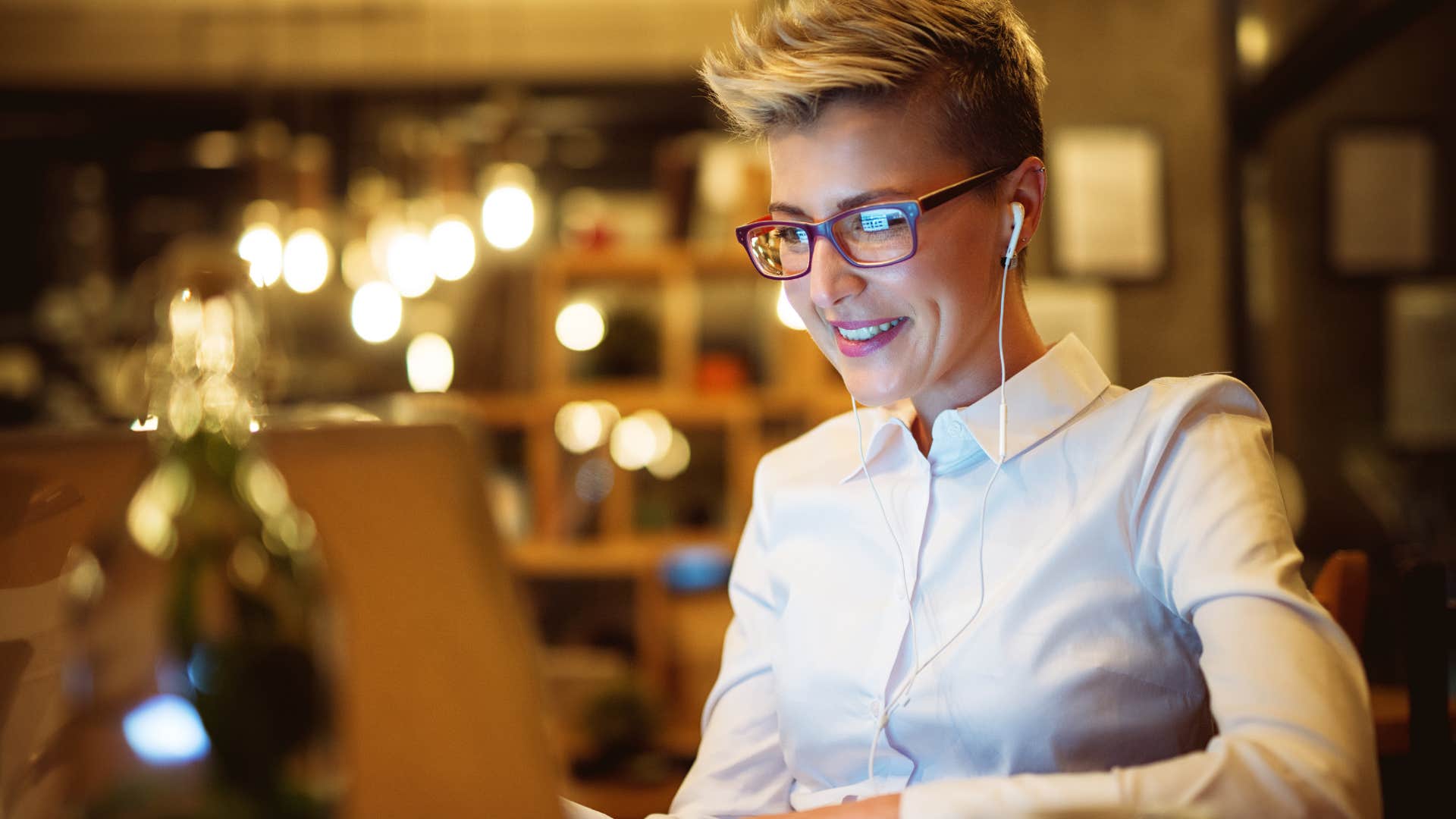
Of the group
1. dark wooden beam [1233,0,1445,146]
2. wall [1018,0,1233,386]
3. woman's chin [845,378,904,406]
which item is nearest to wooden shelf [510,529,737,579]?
wall [1018,0,1233,386]

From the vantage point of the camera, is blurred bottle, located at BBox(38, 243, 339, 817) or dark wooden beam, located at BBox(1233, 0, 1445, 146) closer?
blurred bottle, located at BBox(38, 243, 339, 817)

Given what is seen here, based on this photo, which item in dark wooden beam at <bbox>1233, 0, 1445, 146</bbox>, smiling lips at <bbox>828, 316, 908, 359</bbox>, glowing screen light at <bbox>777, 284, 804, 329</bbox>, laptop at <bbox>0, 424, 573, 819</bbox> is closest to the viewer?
laptop at <bbox>0, 424, 573, 819</bbox>

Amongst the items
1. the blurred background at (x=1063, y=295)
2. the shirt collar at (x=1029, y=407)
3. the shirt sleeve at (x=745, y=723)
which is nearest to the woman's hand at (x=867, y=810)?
the shirt sleeve at (x=745, y=723)

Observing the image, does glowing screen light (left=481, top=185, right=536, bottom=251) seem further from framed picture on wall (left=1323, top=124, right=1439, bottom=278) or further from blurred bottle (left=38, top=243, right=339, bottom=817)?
blurred bottle (left=38, top=243, right=339, bottom=817)

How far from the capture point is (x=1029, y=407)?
1180mm

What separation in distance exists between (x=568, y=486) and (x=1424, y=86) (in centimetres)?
305

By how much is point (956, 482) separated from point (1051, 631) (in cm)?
19

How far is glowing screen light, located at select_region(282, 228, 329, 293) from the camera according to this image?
→ 3.78 meters

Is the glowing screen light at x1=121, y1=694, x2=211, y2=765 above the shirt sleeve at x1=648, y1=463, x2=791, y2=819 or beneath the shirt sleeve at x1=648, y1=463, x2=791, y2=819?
above

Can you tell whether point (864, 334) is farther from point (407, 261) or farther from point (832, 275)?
point (407, 261)

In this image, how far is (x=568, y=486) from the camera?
3945mm

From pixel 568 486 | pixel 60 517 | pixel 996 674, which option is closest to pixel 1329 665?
pixel 996 674

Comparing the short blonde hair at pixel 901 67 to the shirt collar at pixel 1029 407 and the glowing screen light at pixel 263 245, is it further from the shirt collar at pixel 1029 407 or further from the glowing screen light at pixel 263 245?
the glowing screen light at pixel 263 245

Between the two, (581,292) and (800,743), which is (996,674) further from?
(581,292)
